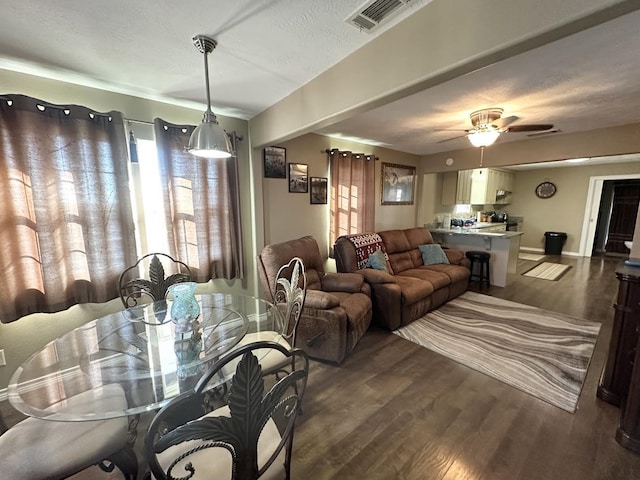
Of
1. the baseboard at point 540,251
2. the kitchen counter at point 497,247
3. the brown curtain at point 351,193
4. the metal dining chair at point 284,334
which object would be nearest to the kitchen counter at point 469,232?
the kitchen counter at point 497,247

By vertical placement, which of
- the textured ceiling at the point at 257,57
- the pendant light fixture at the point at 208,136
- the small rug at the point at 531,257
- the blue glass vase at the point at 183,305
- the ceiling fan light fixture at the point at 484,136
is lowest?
the small rug at the point at 531,257

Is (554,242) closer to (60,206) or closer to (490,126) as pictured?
(490,126)

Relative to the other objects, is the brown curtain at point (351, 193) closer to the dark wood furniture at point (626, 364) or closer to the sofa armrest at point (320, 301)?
the sofa armrest at point (320, 301)

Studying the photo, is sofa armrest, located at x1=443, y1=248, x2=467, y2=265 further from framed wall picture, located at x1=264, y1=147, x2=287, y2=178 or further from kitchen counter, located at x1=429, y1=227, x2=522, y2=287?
framed wall picture, located at x1=264, y1=147, x2=287, y2=178

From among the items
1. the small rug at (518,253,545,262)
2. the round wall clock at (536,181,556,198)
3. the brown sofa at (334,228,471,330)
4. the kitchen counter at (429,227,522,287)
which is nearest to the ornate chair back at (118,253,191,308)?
the brown sofa at (334,228,471,330)

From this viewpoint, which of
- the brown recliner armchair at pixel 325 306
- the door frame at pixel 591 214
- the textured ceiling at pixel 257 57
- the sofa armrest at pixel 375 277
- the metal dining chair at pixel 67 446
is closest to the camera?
the metal dining chair at pixel 67 446

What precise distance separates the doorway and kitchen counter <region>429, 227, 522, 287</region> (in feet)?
16.2

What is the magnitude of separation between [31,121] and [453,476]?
3.53m

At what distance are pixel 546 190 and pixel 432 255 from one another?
5515 mm

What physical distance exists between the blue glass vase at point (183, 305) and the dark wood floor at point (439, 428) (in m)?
1.04

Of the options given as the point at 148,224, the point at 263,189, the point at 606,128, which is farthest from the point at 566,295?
the point at 148,224

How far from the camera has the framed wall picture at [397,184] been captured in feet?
15.2

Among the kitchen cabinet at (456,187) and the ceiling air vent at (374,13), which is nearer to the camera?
the ceiling air vent at (374,13)

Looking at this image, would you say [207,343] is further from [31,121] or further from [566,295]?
[566,295]
